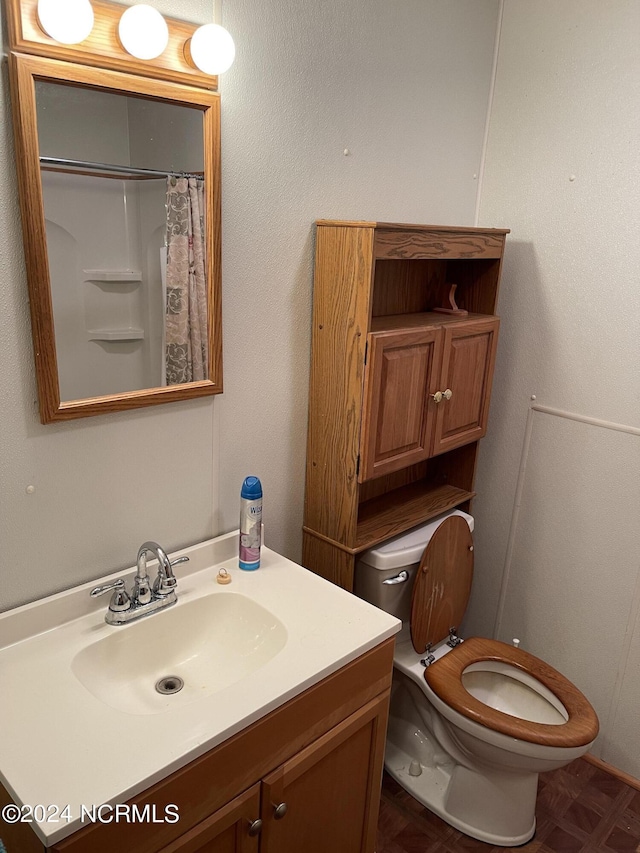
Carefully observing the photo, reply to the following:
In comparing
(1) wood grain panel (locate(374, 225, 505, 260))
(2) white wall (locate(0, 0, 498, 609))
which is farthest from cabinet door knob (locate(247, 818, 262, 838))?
(1) wood grain panel (locate(374, 225, 505, 260))

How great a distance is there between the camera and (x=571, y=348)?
1.92m

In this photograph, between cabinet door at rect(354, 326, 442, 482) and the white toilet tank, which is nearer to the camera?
cabinet door at rect(354, 326, 442, 482)

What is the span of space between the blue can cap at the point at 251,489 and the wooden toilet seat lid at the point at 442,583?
531mm

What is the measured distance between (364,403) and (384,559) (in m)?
0.44

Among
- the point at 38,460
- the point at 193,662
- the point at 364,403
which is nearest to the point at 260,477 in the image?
the point at 364,403

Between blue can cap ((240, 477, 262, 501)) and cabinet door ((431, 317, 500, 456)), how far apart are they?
1.79 ft

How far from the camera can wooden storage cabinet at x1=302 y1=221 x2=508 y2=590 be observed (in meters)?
1.53

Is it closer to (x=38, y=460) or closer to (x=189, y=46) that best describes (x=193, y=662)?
(x=38, y=460)

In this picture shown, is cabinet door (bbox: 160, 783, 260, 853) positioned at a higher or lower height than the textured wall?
lower

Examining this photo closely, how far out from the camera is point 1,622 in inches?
47.6

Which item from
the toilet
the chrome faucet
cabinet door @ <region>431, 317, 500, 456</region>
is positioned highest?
cabinet door @ <region>431, 317, 500, 456</region>

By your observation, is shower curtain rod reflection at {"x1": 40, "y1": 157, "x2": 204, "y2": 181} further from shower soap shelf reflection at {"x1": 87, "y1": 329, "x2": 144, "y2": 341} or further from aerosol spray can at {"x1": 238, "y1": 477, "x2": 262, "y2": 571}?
aerosol spray can at {"x1": 238, "y1": 477, "x2": 262, "y2": 571}

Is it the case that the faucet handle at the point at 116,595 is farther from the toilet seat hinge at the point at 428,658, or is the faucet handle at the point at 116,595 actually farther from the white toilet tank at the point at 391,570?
the toilet seat hinge at the point at 428,658

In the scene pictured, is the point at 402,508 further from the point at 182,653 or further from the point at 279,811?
the point at 279,811
